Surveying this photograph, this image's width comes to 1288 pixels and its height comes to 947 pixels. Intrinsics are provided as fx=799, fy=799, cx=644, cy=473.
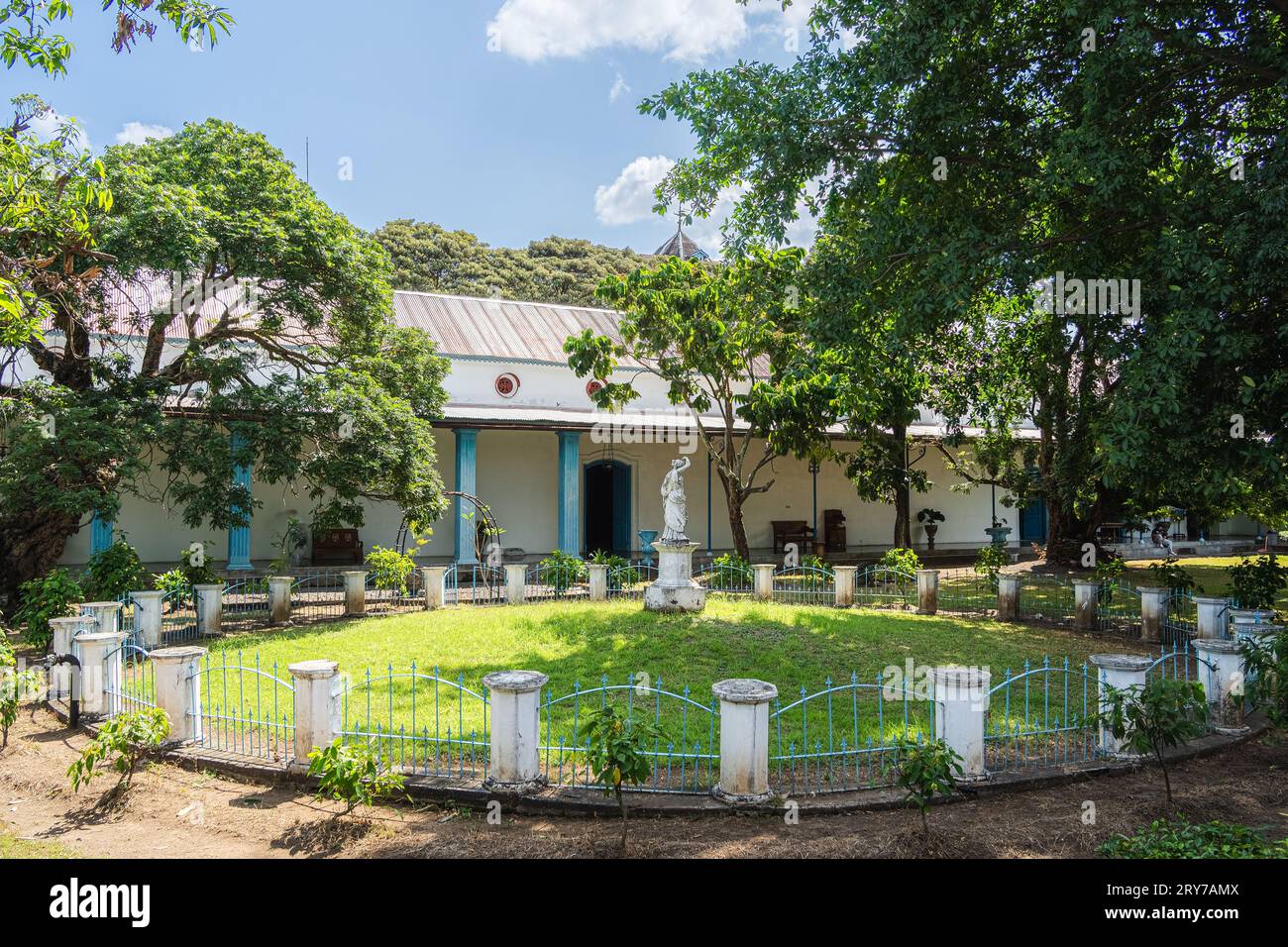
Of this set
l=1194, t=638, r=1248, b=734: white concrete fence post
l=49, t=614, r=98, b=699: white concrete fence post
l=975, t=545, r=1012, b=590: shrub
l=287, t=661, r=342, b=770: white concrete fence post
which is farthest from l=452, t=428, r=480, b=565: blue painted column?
l=1194, t=638, r=1248, b=734: white concrete fence post

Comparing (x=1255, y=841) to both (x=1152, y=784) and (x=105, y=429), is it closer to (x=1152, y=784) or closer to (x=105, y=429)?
(x=1152, y=784)

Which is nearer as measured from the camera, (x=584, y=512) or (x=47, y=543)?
(x=47, y=543)

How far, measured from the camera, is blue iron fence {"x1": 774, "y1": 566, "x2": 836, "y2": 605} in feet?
43.2

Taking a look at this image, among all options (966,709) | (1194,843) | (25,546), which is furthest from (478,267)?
(1194,843)

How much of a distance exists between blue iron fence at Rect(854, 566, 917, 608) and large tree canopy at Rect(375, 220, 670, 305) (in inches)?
710

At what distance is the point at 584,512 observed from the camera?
20.0 m

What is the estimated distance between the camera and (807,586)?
13750 millimetres

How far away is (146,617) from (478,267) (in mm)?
23333

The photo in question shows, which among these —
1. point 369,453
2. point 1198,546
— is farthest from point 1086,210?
point 1198,546

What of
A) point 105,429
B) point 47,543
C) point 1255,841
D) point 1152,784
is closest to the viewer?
point 1255,841

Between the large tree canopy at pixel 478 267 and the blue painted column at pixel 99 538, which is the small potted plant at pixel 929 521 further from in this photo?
the blue painted column at pixel 99 538

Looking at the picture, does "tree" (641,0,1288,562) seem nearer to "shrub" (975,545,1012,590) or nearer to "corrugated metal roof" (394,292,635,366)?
"shrub" (975,545,1012,590)

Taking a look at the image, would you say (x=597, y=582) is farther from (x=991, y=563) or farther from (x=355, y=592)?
(x=991, y=563)
